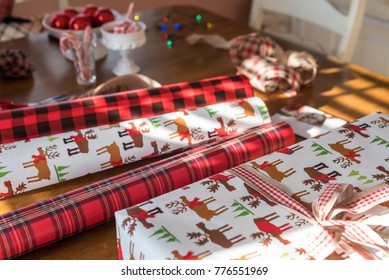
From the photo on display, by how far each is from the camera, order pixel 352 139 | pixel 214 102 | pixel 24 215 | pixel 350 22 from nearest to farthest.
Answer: pixel 24 215 → pixel 352 139 → pixel 214 102 → pixel 350 22

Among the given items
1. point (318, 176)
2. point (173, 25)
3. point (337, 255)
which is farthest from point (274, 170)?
point (173, 25)

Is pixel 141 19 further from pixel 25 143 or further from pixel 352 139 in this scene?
pixel 352 139

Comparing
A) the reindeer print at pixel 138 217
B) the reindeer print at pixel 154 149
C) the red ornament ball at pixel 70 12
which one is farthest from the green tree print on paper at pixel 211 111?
the red ornament ball at pixel 70 12

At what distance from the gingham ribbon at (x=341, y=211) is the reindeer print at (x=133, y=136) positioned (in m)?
0.26

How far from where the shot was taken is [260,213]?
0.68 metres

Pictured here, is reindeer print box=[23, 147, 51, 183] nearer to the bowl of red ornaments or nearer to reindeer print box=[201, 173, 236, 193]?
reindeer print box=[201, 173, 236, 193]

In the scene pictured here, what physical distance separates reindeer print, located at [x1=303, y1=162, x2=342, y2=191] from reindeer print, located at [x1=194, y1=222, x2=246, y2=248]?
0.53 ft

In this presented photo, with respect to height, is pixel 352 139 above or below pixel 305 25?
above

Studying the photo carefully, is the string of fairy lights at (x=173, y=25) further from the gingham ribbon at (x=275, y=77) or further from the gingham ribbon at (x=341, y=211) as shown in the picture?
the gingham ribbon at (x=341, y=211)

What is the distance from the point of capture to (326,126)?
3.53 feet

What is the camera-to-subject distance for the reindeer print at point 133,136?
0.93 meters

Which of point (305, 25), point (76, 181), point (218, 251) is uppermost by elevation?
point (218, 251)

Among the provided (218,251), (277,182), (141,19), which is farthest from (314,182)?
(141,19)

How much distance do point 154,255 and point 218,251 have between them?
74 millimetres
